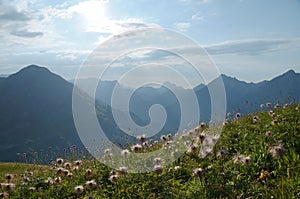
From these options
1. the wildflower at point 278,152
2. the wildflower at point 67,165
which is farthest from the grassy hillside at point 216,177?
the wildflower at point 67,165

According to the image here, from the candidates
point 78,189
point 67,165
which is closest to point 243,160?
point 78,189

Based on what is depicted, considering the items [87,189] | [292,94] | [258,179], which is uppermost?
[292,94]

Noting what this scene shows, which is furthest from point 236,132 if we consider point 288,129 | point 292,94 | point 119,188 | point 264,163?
point 292,94

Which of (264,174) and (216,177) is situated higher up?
(264,174)

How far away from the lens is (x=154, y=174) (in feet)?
23.6

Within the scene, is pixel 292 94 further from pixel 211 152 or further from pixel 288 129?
pixel 211 152

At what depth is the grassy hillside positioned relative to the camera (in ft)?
17.9

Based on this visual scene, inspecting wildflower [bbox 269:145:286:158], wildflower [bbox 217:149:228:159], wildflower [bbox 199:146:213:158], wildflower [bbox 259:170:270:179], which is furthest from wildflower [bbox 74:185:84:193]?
wildflower [bbox 269:145:286:158]

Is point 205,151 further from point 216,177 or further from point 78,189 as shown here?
point 78,189

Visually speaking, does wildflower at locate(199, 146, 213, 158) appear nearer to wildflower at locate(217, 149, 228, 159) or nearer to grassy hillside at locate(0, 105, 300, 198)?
grassy hillside at locate(0, 105, 300, 198)

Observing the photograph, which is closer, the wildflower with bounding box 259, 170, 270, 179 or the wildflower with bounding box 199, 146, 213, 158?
the wildflower with bounding box 259, 170, 270, 179

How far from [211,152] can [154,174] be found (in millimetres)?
1486

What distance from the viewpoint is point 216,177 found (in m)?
6.11

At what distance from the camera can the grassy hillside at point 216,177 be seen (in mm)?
5445
